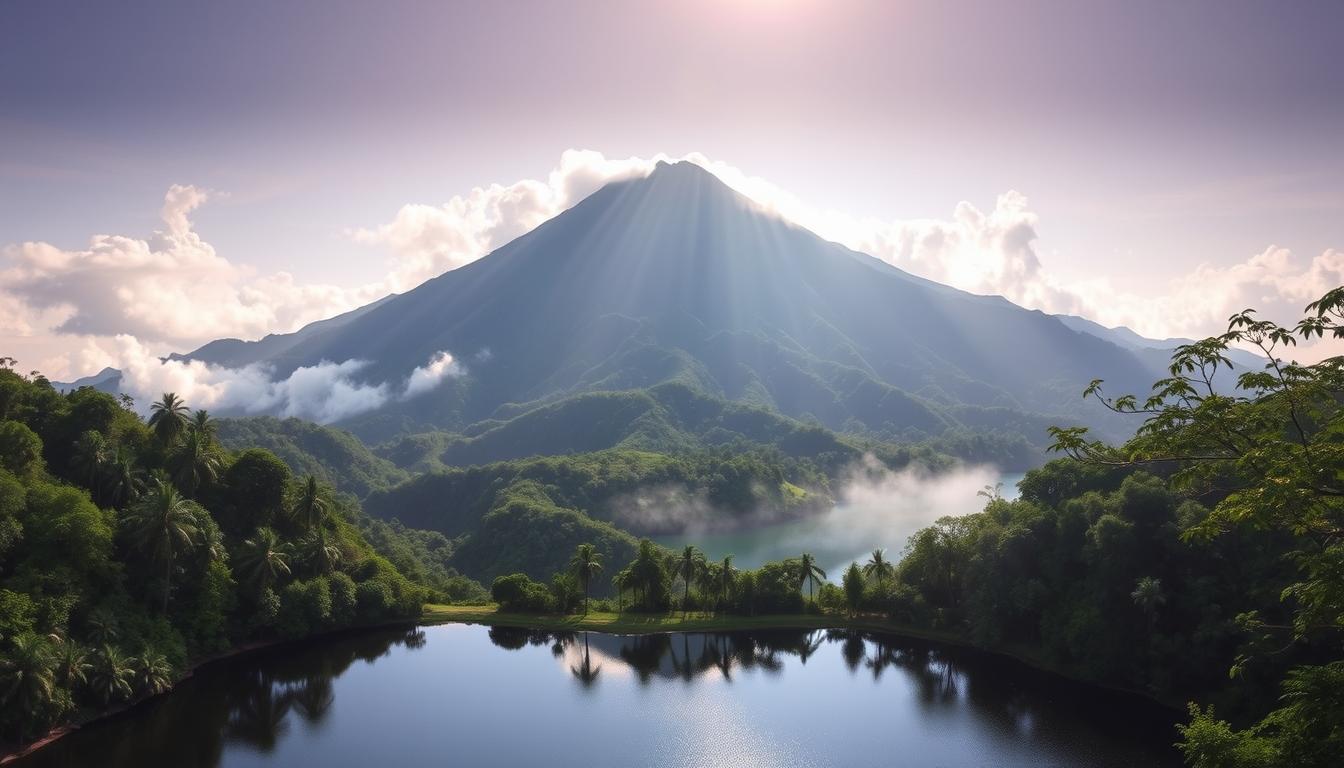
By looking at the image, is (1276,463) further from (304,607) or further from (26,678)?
(304,607)

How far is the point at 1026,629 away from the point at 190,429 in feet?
238

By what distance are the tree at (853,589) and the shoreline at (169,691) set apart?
39.7 m

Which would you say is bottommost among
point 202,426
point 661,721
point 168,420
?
point 661,721

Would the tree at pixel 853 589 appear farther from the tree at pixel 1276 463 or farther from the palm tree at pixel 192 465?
the palm tree at pixel 192 465

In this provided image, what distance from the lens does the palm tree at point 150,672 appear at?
4778 cm

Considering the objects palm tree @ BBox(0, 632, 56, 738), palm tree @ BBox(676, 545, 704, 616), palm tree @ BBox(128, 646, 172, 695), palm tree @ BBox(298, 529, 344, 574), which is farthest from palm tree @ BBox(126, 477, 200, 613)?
palm tree @ BBox(676, 545, 704, 616)

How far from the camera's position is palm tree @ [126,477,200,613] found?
5231 cm

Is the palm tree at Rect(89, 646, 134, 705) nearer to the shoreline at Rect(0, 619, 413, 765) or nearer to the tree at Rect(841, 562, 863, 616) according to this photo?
the shoreline at Rect(0, 619, 413, 765)

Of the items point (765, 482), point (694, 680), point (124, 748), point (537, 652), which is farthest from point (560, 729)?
point (765, 482)

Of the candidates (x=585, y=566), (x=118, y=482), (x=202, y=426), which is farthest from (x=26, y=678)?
(x=585, y=566)

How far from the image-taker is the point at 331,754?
4350cm

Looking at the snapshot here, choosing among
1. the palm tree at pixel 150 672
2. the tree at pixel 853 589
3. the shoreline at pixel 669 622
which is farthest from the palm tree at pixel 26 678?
the tree at pixel 853 589

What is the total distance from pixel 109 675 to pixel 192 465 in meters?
20.9

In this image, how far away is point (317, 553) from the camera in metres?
66.0
